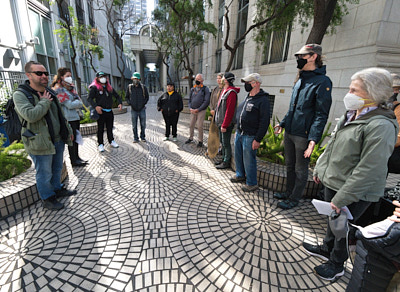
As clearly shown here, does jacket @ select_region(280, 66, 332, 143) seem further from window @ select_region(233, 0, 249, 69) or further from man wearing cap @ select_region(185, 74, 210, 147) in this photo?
window @ select_region(233, 0, 249, 69)

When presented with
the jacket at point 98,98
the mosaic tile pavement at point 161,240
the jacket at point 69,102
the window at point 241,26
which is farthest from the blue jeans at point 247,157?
the window at point 241,26

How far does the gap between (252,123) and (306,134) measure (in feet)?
2.64

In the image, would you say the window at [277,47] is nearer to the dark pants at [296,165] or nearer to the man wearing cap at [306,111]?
the man wearing cap at [306,111]

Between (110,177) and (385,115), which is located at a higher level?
(385,115)

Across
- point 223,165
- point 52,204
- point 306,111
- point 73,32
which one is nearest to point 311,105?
point 306,111

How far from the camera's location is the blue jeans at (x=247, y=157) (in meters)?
3.20

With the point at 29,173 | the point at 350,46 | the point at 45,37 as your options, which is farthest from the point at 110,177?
the point at 45,37

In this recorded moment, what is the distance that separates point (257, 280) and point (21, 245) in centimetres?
248

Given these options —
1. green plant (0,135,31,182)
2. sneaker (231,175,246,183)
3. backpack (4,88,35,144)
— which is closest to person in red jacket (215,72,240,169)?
sneaker (231,175,246,183)

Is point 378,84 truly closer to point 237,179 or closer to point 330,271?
point 330,271

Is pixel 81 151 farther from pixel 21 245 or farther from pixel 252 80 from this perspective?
pixel 252 80

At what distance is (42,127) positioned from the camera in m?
2.55

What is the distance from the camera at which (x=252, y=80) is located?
3.04 m

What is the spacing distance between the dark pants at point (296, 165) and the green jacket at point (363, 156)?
84 centimetres
